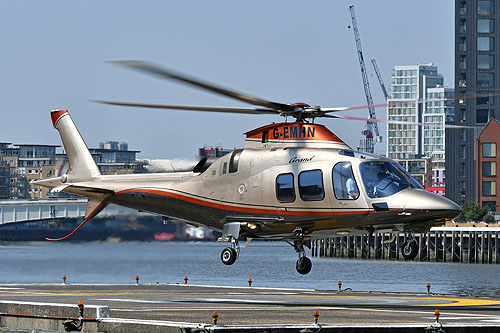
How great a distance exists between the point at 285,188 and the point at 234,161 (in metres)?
2.78

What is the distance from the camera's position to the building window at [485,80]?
190 m

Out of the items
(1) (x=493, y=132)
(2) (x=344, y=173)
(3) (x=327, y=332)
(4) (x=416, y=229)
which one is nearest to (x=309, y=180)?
(2) (x=344, y=173)

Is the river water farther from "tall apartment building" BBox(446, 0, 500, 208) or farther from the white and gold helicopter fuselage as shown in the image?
"tall apartment building" BBox(446, 0, 500, 208)

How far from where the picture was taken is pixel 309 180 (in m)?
38.4

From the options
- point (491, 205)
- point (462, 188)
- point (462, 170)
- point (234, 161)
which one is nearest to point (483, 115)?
point (462, 170)

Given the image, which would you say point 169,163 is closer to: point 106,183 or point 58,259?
point 106,183

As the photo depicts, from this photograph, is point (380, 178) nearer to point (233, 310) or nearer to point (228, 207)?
point (228, 207)

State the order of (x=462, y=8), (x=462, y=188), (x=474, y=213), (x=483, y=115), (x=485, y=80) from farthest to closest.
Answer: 1. (x=462, y=8)
2. (x=485, y=80)
3. (x=483, y=115)
4. (x=462, y=188)
5. (x=474, y=213)

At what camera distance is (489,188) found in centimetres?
18162

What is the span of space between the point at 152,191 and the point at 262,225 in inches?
240

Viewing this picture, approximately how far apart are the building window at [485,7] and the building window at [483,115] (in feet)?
60.1

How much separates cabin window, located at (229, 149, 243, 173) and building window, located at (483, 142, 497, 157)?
145 meters

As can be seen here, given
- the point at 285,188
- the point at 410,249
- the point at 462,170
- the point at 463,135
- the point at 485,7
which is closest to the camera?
the point at 410,249

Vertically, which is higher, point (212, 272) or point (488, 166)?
point (488, 166)
